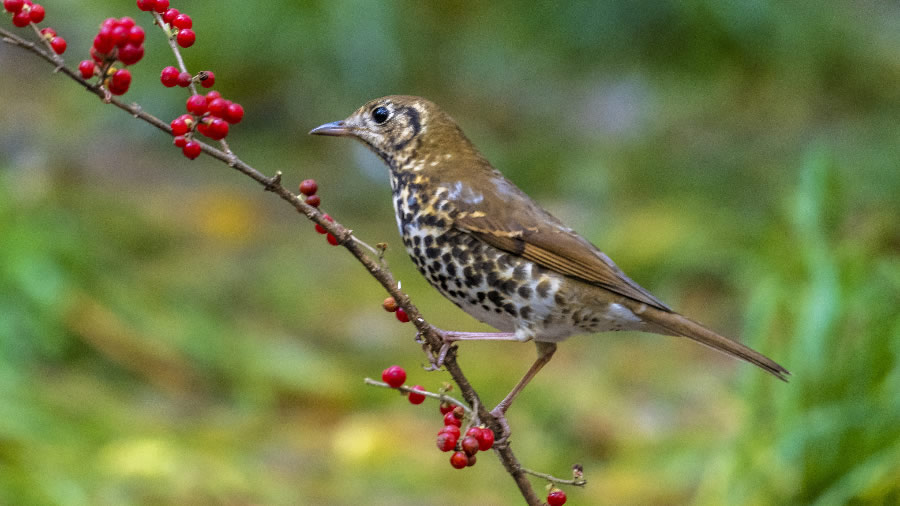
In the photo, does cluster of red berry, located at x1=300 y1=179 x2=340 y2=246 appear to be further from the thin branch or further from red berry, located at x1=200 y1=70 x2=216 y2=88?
red berry, located at x1=200 y1=70 x2=216 y2=88

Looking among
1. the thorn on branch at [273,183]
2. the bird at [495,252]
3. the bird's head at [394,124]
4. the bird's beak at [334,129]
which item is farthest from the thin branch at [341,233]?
the bird's head at [394,124]

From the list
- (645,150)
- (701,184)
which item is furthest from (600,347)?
(645,150)

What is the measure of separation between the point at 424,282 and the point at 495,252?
213 centimetres

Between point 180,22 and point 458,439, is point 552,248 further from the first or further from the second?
point 180,22

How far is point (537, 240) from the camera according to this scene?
160 centimetres

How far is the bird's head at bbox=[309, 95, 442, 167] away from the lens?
168cm

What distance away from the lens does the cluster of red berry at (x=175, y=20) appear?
108cm

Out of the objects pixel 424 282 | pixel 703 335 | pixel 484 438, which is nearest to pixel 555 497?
pixel 484 438

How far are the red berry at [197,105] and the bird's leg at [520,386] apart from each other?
0.52 metres

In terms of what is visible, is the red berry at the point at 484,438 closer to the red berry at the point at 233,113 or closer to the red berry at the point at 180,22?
the red berry at the point at 233,113

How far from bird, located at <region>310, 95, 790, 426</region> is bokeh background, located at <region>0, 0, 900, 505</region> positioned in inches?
30.2

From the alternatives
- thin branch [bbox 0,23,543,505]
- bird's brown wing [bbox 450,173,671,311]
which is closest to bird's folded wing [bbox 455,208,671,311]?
bird's brown wing [bbox 450,173,671,311]

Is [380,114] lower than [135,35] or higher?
higher

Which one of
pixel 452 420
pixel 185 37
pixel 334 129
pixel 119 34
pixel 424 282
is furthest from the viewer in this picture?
pixel 424 282
